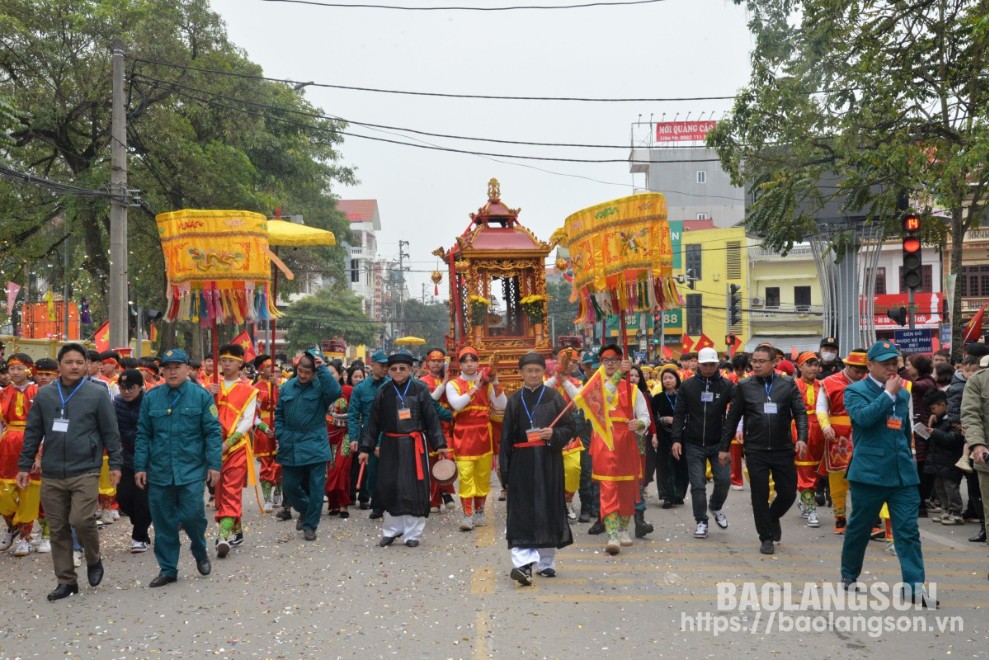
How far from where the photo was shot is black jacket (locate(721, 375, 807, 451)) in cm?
843

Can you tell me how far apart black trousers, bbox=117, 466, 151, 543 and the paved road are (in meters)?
0.26

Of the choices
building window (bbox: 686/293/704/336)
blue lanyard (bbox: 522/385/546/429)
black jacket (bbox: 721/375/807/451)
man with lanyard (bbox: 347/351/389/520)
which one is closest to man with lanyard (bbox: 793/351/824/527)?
black jacket (bbox: 721/375/807/451)

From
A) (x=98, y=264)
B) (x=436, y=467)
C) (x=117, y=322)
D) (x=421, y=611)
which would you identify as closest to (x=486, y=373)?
(x=436, y=467)

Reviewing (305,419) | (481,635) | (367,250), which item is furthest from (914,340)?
(367,250)

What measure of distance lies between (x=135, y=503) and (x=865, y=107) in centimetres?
1026

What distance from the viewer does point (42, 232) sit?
24.3 metres

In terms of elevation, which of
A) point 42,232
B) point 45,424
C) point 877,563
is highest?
point 42,232

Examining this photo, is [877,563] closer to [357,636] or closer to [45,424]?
[357,636]

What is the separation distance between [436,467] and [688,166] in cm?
5053

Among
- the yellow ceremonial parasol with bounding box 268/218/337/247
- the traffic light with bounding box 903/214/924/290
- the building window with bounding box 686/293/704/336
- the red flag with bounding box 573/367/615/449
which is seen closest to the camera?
the red flag with bounding box 573/367/615/449

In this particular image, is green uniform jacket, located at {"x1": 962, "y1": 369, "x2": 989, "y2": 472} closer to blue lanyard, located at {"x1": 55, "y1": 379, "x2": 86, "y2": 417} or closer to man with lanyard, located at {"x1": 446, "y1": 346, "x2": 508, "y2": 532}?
man with lanyard, located at {"x1": 446, "y1": 346, "x2": 508, "y2": 532}

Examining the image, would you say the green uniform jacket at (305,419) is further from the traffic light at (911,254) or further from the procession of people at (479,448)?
the traffic light at (911,254)

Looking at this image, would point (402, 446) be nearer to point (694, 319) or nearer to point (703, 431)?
point (703, 431)

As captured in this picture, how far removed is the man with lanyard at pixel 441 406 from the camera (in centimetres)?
980
